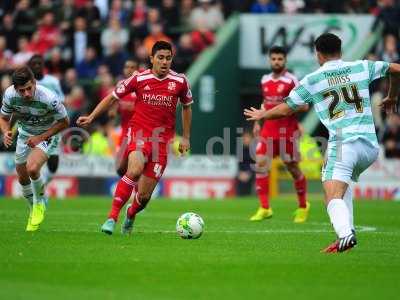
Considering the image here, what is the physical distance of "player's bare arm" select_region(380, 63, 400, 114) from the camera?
11250 mm

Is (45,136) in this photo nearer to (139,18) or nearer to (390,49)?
(390,49)

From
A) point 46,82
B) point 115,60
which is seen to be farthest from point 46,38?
point 46,82

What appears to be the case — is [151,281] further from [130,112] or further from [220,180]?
[220,180]

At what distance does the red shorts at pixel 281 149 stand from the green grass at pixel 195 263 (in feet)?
4.79

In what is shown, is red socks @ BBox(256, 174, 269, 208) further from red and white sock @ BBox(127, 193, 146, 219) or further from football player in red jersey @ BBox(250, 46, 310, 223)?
red and white sock @ BBox(127, 193, 146, 219)

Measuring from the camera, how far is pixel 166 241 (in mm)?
12508

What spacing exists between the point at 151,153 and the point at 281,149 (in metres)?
4.56

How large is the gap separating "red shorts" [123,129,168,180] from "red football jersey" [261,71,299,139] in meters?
4.43

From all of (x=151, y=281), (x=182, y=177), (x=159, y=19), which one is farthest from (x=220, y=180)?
(x=151, y=281)

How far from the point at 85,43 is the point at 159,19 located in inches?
95.9

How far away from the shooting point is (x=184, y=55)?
2805cm

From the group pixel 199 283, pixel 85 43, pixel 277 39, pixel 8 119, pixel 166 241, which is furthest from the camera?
pixel 85 43

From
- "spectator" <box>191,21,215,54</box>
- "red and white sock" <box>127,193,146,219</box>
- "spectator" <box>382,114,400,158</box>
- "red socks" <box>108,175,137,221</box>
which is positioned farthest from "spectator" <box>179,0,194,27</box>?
"red socks" <box>108,175,137,221</box>

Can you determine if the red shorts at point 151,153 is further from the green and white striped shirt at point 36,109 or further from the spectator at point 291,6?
the spectator at point 291,6
